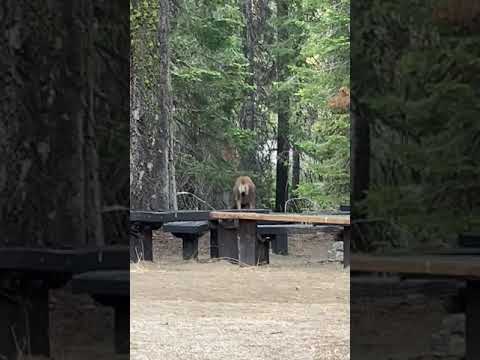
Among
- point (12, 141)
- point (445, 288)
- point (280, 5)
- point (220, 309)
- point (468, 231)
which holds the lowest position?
point (220, 309)

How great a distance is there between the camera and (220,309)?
29.8 feet

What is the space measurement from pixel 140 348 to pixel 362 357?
3.38 meters

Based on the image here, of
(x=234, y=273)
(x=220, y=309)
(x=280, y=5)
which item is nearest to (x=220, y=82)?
(x=280, y=5)

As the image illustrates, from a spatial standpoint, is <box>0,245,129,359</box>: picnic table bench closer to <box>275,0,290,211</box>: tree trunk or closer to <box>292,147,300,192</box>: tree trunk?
<box>275,0,290,211</box>: tree trunk

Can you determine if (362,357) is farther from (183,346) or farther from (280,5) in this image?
(280,5)

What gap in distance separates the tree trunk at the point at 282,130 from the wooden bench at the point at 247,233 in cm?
784

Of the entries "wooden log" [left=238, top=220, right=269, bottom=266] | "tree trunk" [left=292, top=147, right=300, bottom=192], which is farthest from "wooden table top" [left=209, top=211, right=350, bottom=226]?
"tree trunk" [left=292, top=147, right=300, bottom=192]

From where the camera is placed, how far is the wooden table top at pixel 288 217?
11038 mm

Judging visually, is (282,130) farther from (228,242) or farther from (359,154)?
(359,154)

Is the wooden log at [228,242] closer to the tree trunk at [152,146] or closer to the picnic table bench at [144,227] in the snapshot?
the picnic table bench at [144,227]

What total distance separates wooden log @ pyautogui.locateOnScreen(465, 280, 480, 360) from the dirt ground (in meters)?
2.62

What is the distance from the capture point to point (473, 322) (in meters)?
4.02

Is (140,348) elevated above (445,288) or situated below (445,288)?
below

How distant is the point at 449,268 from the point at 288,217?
8.17 metres
